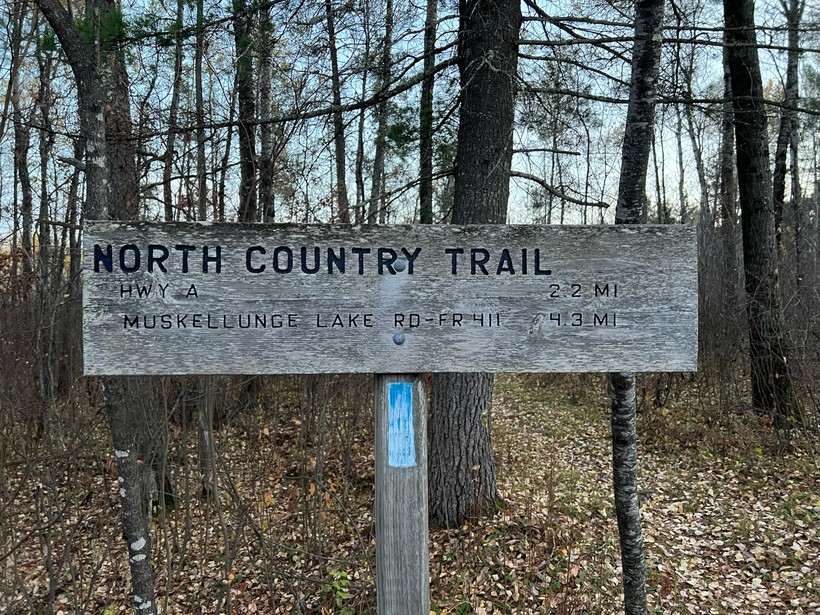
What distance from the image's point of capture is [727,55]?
20.6ft

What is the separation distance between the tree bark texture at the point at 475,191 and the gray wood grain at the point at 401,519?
2563 mm

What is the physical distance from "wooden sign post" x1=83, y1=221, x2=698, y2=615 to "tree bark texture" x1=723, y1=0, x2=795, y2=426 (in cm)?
553

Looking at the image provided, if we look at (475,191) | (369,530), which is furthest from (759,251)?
(369,530)

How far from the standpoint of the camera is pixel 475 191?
4219mm

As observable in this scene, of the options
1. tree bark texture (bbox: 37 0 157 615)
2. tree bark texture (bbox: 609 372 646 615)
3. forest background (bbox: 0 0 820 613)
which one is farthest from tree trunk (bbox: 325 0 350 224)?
tree bark texture (bbox: 609 372 646 615)

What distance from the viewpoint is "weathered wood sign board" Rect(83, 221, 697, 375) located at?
4.99ft

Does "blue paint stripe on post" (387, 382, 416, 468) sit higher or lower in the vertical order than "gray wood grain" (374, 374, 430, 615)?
higher

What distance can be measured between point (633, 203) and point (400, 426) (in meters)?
1.56

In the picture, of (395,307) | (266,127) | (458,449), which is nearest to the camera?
(395,307)

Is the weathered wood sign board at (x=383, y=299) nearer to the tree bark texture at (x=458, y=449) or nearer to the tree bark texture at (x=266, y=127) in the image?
the tree bark texture at (x=266, y=127)

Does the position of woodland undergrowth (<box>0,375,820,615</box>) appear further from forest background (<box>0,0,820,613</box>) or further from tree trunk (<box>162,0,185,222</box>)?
tree trunk (<box>162,0,185,222</box>)

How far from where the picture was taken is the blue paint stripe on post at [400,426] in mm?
1612

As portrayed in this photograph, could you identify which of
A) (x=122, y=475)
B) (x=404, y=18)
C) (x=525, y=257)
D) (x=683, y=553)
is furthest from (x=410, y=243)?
(x=683, y=553)

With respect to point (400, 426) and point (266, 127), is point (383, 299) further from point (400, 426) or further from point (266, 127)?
point (266, 127)
